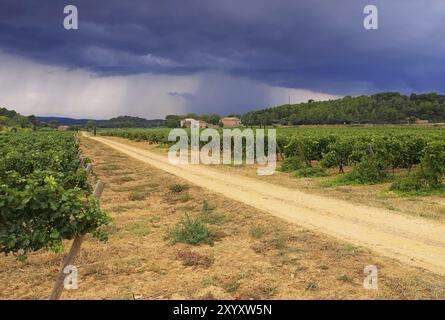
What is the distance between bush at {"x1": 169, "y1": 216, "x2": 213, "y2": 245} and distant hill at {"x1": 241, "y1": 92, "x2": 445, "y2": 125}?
3634 inches

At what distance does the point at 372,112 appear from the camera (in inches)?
4035

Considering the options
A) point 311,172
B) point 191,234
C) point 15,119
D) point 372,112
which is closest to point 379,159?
point 311,172

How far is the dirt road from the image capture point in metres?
7.83

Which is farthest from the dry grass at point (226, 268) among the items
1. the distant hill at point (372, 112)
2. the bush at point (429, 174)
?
the distant hill at point (372, 112)

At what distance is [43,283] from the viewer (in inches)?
280

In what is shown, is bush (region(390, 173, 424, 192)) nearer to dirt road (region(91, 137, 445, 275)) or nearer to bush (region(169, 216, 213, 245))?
dirt road (region(91, 137, 445, 275))

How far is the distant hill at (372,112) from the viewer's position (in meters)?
93.9

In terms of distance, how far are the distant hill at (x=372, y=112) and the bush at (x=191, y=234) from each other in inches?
3634

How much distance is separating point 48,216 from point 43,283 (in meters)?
1.66

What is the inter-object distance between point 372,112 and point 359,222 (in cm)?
9910

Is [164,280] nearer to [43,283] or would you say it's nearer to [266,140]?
[43,283]

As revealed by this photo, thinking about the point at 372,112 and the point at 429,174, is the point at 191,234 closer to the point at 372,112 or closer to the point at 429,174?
the point at 429,174

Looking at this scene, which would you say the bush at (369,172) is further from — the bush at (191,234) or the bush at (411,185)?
the bush at (191,234)
